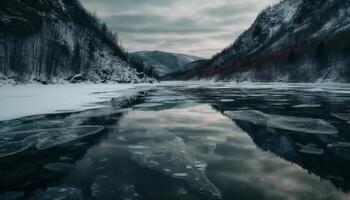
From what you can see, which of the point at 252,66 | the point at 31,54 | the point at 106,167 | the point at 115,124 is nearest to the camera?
the point at 106,167

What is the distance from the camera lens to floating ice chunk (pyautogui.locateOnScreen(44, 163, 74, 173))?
8188 mm

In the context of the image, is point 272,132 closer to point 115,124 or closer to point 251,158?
point 251,158

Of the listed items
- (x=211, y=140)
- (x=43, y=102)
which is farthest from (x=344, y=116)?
(x=43, y=102)

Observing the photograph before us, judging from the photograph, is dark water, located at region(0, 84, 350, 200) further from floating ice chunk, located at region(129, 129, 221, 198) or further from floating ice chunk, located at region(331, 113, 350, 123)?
floating ice chunk, located at region(331, 113, 350, 123)

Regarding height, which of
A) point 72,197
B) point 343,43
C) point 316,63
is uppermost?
point 343,43

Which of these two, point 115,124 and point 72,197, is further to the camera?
point 115,124

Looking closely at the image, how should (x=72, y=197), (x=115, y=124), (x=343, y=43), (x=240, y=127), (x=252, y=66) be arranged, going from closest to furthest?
(x=72, y=197) < (x=240, y=127) < (x=115, y=124) < (x=343, y=43) < (x=252, y=66)

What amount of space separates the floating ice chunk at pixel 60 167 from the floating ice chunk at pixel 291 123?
31.3 feet

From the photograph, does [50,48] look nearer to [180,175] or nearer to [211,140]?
[211,140]

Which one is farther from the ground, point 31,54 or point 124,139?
point 31,54

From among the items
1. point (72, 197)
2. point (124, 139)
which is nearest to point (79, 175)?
point (72, 197)

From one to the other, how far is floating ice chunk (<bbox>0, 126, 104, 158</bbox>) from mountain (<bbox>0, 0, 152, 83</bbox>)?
218 feet

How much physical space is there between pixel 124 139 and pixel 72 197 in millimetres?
5701

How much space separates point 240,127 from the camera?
14.6 metres
